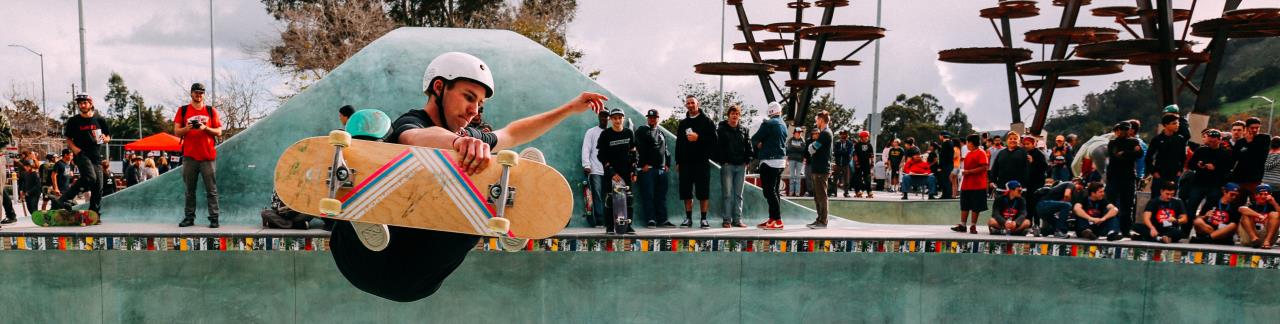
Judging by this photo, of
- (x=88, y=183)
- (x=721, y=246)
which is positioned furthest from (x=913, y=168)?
(x=88, y=183)

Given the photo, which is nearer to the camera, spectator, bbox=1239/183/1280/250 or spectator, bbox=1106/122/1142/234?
spectator, bbox=1239/183/1280/250

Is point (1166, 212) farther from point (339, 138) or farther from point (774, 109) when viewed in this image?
point (339, 138)

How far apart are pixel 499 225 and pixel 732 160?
6767 millimetres

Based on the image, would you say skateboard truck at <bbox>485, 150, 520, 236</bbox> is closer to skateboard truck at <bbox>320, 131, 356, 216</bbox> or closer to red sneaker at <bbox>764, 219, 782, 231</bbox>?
skateboard truck at <bbox>320, 131, 356, 216</bbox>

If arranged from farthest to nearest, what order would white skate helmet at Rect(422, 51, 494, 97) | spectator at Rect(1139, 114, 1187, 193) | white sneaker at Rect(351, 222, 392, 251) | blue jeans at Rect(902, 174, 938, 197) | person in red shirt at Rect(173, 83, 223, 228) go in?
blue jeans at Rect(902, 174, 938, 197), spectator at Rect(1139, 114, 1187, 193), person in red shirt at Rect(173, 83, 223, 228), white skate helmet at Rect(422, 51, 494, 97), white sneaker at Rect(351, 222, 392, 251)

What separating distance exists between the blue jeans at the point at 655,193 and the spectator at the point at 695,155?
0.22m

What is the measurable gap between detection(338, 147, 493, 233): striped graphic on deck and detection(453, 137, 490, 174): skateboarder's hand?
0.93ft

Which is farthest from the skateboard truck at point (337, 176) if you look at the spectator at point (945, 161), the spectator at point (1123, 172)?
the spectator at point (945, 161)

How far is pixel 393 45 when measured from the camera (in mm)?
9836

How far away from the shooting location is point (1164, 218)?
819cm

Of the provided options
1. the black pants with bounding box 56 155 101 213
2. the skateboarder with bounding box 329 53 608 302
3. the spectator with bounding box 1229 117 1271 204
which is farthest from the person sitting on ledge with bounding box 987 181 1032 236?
the black pants with bounding box 56 155 101 213

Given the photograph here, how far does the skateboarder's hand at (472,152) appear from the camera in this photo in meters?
Result: 2.58

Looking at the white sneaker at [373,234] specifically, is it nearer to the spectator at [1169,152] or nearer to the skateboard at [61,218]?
the skateboard at [61,218]

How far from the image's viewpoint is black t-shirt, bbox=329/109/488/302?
3201 millimetres
